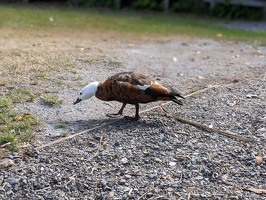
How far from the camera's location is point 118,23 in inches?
448

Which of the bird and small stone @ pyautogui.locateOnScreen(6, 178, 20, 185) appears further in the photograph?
the bird

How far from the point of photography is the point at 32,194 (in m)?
3.89

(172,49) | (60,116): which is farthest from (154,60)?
(60,116)

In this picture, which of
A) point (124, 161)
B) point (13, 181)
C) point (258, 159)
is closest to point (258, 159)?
point (258, 159)

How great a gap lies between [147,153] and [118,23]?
23.5ft

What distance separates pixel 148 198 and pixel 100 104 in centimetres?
190

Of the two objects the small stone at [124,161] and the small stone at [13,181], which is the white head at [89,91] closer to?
the small stone at [124,161]

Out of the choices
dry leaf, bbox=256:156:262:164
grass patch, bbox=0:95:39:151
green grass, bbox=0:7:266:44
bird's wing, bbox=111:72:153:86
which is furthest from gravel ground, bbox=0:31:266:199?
green grass, bbox=0:7:266:44

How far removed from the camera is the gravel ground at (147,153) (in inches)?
157

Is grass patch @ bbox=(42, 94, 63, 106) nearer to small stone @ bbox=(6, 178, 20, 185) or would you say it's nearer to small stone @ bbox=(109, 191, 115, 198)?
small stone @ bbox=(6, 178, 20, 185)

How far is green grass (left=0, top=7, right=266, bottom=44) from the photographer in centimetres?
1041

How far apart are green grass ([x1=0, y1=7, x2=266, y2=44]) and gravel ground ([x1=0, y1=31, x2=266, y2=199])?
3.93m

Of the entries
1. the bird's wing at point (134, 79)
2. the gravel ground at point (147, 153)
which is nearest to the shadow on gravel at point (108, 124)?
the gravel ground at point (147, 153)

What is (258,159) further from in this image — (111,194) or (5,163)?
(5,163)
